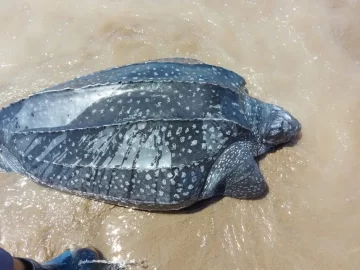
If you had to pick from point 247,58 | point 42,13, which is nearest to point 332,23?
point 247,58

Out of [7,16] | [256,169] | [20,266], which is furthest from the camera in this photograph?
[7,16]

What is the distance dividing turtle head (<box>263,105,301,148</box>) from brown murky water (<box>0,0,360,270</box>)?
14 centimetres

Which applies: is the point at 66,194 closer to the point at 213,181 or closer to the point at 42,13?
the point at 213,181

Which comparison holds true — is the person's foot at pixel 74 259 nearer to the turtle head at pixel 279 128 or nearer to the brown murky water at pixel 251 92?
the brown murky water at pixel 251 92

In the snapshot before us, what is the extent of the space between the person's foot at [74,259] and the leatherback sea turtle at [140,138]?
48cm

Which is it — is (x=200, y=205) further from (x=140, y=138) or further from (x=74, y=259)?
(x=74, y=259)

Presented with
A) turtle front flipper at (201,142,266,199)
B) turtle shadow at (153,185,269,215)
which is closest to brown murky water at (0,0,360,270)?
turtle shadow at (153,185,269,215)

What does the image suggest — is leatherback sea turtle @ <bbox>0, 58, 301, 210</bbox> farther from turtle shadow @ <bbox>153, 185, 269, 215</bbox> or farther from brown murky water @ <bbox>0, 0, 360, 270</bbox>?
brown murky water @ <bbox>0, 0, 360, 270</bbox>

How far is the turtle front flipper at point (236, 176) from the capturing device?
305 cm

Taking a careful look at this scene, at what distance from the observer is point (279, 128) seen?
3365 mm

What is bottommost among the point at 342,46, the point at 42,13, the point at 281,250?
the point at 281,250

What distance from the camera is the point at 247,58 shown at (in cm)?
401

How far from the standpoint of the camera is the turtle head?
338 cm

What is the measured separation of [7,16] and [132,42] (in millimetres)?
1691
